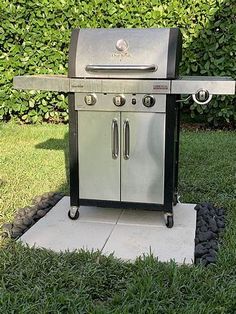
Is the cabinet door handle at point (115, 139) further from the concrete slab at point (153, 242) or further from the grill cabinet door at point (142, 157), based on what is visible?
the concrete slab at point (153, 242)

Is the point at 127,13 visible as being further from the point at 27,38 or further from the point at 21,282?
the point at 21,282

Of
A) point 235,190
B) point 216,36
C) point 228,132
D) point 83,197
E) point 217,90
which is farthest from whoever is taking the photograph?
point 228,132

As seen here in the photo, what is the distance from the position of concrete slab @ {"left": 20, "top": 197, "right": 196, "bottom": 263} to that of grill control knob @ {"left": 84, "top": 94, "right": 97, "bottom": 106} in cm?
87

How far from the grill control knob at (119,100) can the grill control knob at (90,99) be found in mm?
139

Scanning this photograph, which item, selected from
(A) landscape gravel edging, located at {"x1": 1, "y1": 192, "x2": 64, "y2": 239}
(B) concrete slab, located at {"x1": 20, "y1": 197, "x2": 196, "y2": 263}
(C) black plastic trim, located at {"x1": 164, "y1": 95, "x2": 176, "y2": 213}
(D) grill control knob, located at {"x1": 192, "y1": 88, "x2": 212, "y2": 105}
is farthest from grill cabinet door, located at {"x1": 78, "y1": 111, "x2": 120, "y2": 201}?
(D) grill control knob, located at {"x1": 192, "y1": 88, "x2": 212, "y2": 105}

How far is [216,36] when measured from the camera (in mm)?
5883

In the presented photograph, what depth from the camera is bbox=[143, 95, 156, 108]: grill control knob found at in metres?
2.97

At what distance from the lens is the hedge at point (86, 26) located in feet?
19.3

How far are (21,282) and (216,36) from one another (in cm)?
451

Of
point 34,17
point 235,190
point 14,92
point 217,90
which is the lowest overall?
point 235,190

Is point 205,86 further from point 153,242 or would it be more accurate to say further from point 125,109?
point 153,242

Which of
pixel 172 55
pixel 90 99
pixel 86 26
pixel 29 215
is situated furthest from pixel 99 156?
pixel 86 26

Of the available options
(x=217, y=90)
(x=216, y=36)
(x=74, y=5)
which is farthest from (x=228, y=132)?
(x=217, y=90)

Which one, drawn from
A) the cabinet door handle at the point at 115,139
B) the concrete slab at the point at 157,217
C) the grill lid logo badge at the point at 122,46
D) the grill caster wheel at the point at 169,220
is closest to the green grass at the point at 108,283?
the concrete slab at the point at 157,217
